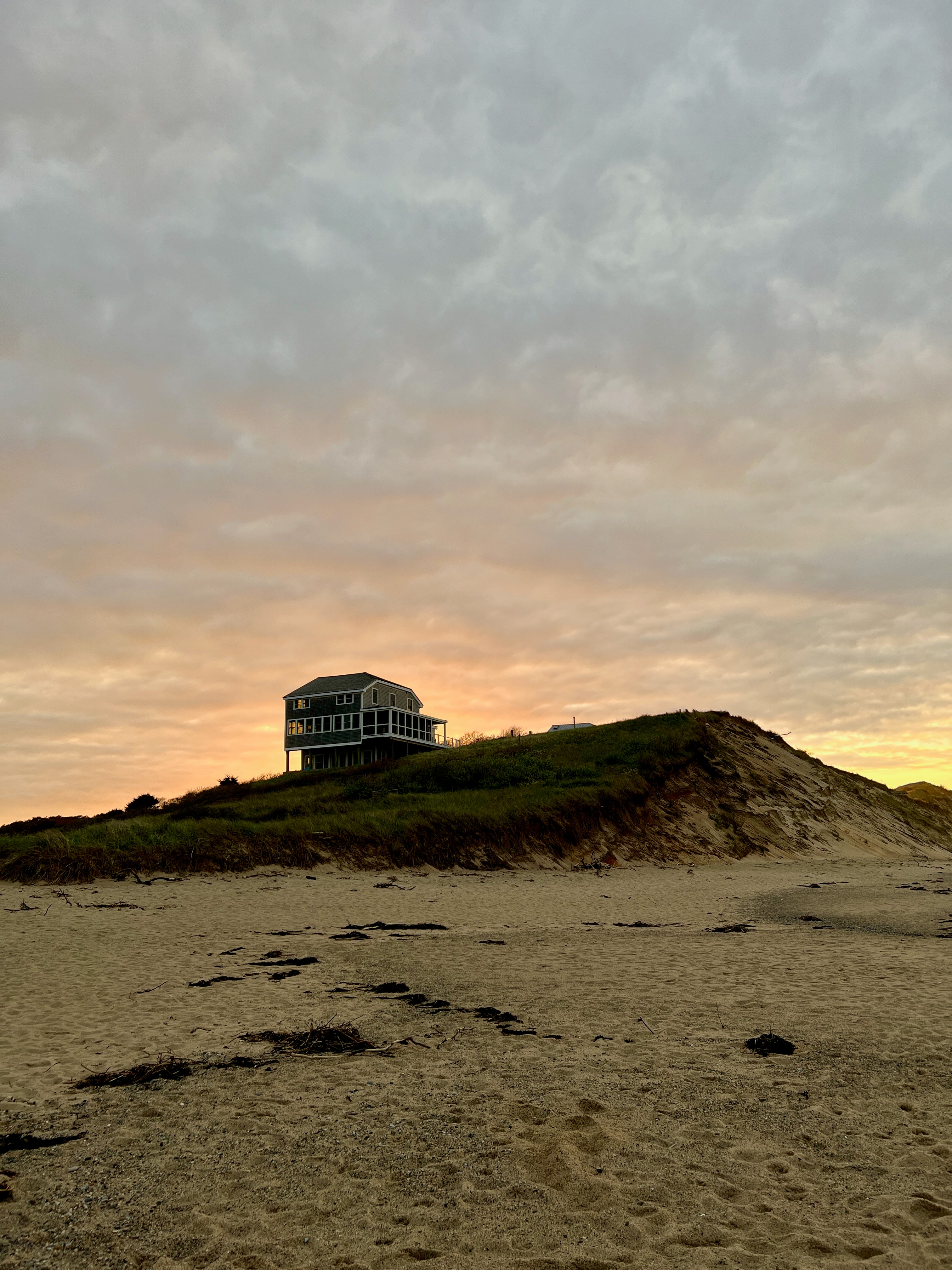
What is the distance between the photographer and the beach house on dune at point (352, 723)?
64.2 metres

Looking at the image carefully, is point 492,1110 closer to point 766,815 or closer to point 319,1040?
point 319,1040

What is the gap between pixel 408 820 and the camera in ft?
92.3

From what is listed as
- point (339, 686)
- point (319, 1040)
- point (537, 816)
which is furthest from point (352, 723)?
point (319, 1040)

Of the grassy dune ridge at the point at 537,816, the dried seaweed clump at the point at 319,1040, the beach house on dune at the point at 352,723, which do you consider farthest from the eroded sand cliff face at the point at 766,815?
the beach house on dune at the point at 352,723

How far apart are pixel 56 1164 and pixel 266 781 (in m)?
47.6

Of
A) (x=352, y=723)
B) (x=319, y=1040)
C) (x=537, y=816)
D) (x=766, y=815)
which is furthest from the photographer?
(x=352, y=723)

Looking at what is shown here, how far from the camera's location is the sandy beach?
458 cm

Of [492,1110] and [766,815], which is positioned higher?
[766,815]

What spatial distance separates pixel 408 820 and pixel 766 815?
15471 mm

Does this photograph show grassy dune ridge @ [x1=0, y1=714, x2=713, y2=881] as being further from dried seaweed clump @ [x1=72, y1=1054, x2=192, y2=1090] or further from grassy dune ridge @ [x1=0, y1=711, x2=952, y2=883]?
dried seaweed clump @ [x1=72, y1=1054, x2=192, y2=1090]

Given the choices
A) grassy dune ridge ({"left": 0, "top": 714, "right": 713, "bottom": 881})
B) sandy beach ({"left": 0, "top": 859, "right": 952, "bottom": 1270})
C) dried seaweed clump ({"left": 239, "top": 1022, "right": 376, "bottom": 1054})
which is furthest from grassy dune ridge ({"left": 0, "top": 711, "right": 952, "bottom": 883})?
dried seaweed clump ({"left": 239, "top": 1022, "right": 376, "bottom": 1054})

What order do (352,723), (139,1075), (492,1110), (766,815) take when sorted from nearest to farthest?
(492,1110)
(139,1075)
(766,815)
(352,723)

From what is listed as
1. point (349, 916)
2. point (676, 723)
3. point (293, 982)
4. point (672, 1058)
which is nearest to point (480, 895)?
point (349, 916)

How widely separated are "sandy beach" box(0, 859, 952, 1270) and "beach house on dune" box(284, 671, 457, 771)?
5018cm
